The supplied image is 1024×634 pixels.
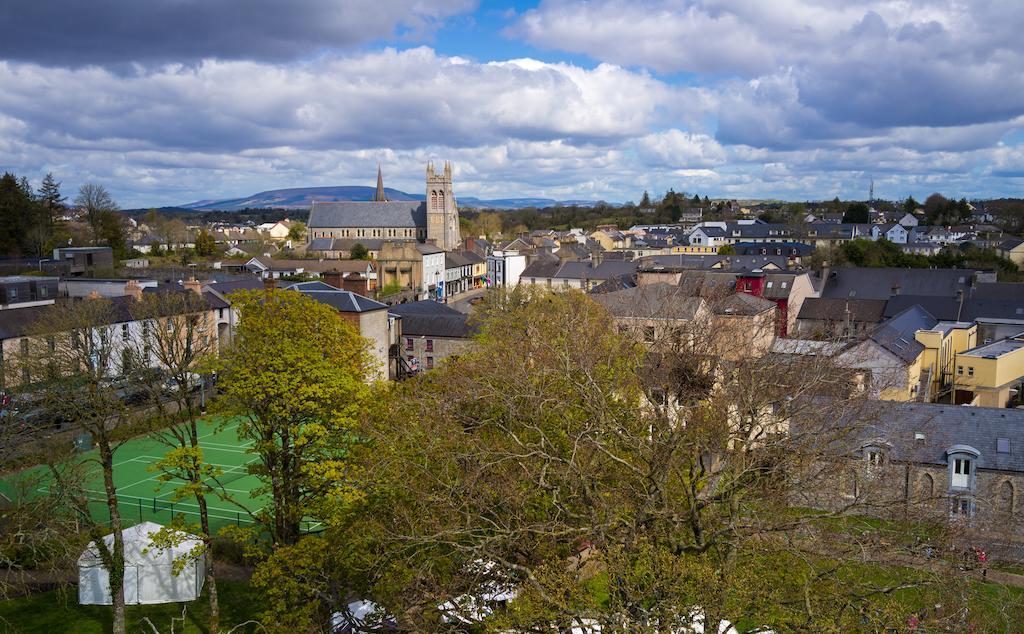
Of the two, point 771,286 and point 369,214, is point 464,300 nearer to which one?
point 771,286

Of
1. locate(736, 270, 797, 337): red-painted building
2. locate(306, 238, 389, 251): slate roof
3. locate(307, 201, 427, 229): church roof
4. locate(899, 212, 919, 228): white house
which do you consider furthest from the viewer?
locate(899, 212, 919, 228): white house

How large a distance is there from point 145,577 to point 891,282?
62.6 metres

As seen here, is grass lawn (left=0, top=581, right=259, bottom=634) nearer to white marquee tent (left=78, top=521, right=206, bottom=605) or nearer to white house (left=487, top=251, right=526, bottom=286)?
white marquee tent (left=78, top=521, right=206, bottom=605)

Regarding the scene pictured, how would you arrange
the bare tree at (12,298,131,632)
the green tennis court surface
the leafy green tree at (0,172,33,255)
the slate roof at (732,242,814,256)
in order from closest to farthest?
1. the bare tree at (12,298,131,632)
2. the green tennis court surface
3. the leafy green tree at (0,172,33,255)
4. the slate roof at (732,242,814,256)

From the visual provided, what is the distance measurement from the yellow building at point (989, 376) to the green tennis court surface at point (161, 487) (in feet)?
114

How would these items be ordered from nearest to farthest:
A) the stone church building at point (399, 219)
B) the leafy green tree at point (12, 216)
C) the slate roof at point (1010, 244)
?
the leafy green tree at point (12, 216) < the slate roof at point (1010, 244) < the stone church building at point (399, 219)

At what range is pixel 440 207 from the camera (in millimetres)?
116500

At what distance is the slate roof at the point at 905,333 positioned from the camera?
37.3 meters

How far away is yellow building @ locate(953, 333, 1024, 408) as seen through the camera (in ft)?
131

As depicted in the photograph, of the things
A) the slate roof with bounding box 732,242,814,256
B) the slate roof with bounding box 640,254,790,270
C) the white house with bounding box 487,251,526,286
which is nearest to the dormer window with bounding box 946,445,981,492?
the slate roof with bounding box 640,254,790,270

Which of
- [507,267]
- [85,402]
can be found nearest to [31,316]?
[85,402]

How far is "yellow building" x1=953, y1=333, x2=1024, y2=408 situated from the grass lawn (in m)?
37.0

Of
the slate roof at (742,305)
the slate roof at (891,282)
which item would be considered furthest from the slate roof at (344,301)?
the slate roof at (891,282)

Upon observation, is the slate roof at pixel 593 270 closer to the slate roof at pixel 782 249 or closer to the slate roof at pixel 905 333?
the slate roof at pixel 905 333
